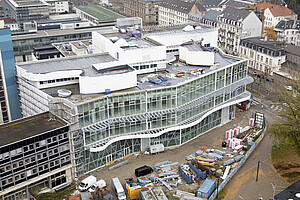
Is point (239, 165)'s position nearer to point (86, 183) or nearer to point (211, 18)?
point (86, 183)

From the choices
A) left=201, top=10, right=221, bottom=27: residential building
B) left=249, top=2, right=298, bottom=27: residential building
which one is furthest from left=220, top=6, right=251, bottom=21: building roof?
left=249, top=2, right=298, bottom=27: residential building

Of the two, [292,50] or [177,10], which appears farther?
[177,10]

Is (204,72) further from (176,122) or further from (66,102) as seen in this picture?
(66,102)

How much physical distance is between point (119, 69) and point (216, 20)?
88242 mm

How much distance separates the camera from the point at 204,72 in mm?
83438

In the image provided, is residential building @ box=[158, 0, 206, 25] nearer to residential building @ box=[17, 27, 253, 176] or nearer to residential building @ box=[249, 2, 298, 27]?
residential building @ box=[249, 2, 298, 27]

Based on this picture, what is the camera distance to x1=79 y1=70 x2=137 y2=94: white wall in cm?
7100

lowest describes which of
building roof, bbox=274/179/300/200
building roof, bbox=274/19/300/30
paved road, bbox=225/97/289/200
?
paved road, bbox=225/97/289/200

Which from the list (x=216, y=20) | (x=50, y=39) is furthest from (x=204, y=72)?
(x=216, y=20)

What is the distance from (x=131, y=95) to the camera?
72188 mm

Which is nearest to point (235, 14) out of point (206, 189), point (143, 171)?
point (143, 171)

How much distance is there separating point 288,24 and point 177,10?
54.2m

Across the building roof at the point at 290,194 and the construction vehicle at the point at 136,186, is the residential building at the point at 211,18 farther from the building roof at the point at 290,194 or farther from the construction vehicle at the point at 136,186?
the building roof at the point at 290,194

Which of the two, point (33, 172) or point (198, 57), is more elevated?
point (198, 57)
